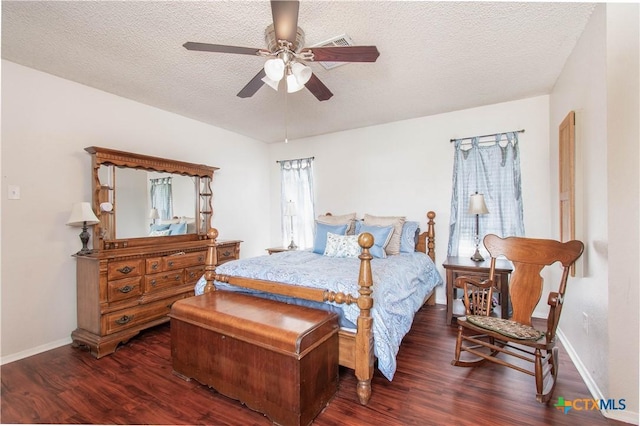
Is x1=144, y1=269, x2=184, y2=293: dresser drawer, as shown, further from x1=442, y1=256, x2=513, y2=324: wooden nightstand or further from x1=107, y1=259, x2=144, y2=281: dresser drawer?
x1=442, y1=256, x2=513, y2=324: wooden nightstand

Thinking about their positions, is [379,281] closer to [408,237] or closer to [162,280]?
[408,237]

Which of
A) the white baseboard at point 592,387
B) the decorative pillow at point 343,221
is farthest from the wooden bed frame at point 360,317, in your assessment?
the decorative pillow at point 343,221

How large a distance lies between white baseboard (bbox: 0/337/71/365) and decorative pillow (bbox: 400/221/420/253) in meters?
3.64

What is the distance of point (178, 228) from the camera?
353 centimetres

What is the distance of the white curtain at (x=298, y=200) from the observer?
4.81 m

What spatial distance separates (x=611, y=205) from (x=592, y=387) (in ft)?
4.06

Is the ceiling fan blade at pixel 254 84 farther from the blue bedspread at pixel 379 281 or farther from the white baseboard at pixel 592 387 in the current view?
the white baseboard at pixel 592 387

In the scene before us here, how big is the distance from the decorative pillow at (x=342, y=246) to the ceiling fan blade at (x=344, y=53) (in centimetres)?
192

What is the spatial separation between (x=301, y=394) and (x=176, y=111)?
11.7 ft

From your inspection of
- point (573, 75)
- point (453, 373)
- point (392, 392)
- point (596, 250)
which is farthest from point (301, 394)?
point (573, 75)

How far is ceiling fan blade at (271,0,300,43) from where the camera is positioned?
1.39 m

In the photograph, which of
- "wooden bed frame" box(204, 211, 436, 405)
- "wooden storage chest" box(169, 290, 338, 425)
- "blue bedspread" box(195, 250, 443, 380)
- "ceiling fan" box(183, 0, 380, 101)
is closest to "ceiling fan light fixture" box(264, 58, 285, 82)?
"ceiling fan" box(183, 0, 380, 101)

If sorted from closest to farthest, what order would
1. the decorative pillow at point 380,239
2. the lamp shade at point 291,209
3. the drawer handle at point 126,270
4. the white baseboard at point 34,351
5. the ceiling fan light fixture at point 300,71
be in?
the ceiling fan light fixture at point 300,71 < the white baseboard at point 34,351 < the drawer handle at point 126,270 < the decorative pillow at point 380,239 < the lamp shade at point 291,209

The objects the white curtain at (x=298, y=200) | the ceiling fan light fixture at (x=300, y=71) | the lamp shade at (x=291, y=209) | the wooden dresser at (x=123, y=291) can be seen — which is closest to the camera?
the ceiling fan light fixture at (x=300, y=71)
